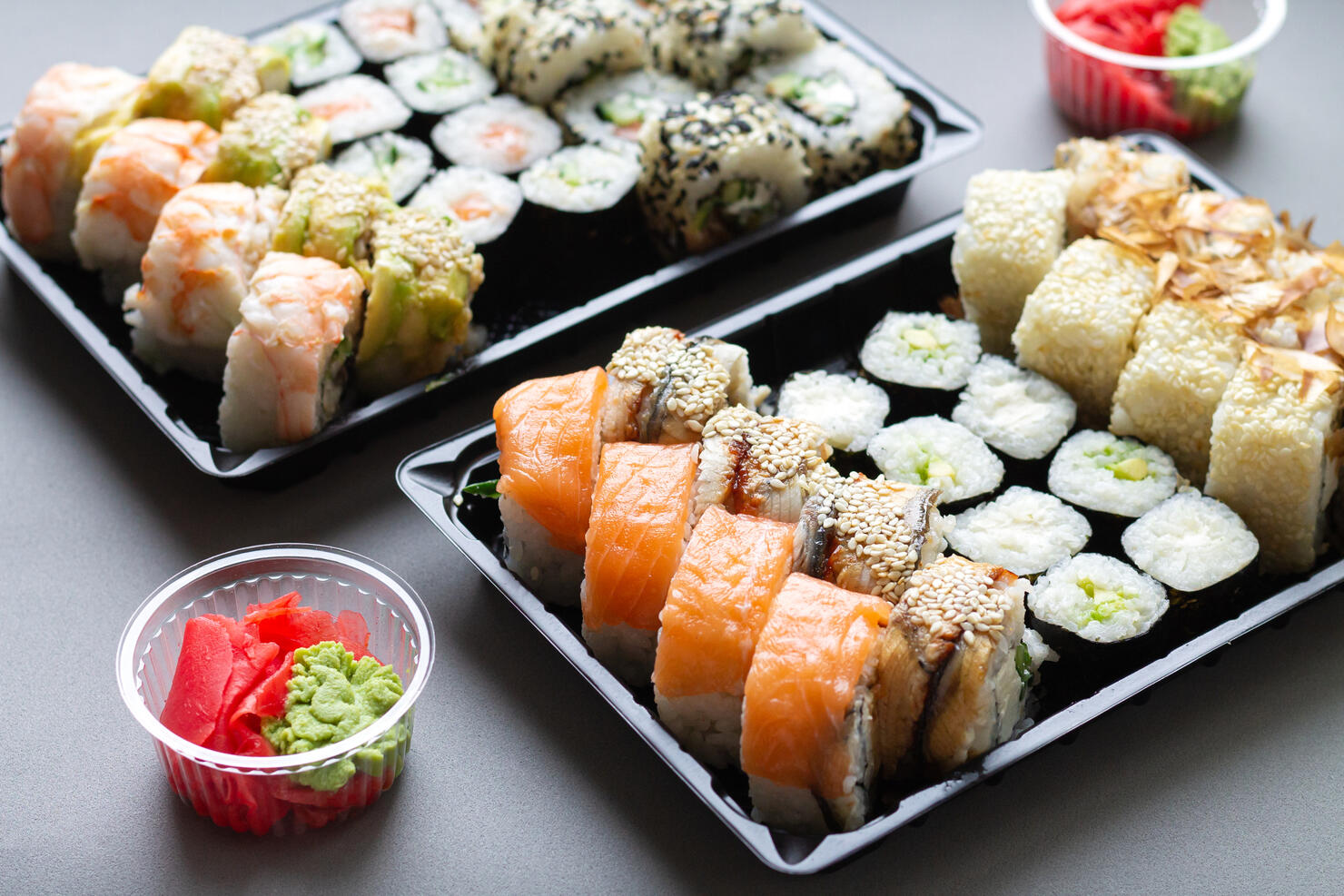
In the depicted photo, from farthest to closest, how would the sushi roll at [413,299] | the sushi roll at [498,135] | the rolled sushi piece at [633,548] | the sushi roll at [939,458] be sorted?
the sushi roll at [498,135]
the sushi roll at [413,299]
the sushi roll at [939,458]
the rolled sushi piece at [633,548]

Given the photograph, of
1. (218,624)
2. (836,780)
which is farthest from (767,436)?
(218,624)

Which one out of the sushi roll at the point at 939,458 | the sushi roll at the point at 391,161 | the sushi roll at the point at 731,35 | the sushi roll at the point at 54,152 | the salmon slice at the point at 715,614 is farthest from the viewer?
the sushi roll at the point at 731,35

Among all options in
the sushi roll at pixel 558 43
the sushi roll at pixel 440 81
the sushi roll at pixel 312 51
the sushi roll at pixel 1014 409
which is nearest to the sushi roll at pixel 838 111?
the sushi roll at pixel 558 43

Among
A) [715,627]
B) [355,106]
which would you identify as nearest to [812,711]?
[715,627]

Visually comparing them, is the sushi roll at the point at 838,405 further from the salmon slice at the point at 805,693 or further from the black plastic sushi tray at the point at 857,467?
the salmon slice at the point at 805,693

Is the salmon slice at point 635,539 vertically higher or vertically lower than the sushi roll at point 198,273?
lower

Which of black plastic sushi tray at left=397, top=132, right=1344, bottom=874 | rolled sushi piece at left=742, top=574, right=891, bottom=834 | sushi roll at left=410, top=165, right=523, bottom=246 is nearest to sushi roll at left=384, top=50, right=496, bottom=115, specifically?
sushi roll at left=410, top=165, right=523, bottom=246
